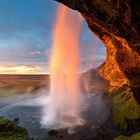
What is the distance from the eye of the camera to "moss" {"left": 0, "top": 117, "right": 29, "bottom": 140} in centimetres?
3347

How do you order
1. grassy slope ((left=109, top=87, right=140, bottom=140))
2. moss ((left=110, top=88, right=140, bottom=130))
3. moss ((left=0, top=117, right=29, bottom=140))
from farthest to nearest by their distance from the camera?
moss ((left=110, top=88, right=140, bottom=130)) < grassy slope ((left=109, top=87, right=140, bottom=140)) < moss ((left=0, top=117, right=29, bottom=140))

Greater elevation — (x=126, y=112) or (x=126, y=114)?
(x=126, y=112)

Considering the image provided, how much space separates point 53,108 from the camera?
52.8 m

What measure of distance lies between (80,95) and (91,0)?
176ft

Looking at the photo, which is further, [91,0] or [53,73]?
[53,73]

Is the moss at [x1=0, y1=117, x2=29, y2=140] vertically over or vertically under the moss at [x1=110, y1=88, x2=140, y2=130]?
under

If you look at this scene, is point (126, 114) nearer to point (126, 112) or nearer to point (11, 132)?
point (126, 112)

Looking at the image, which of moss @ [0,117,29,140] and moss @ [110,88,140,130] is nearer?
moss @ [0,117,29,140]

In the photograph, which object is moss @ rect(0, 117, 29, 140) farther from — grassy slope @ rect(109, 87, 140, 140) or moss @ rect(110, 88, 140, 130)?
moss @ rect(110, 88, 140, 130)

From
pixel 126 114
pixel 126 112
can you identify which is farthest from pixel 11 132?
pixel 126 112

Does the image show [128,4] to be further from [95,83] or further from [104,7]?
[95,83]

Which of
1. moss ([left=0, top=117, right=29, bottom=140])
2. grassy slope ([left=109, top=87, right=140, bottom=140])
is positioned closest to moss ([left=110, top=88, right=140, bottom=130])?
grassy slope ([left=109, top=87, right=140, bottom=140])

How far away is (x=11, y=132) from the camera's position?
1414 inches

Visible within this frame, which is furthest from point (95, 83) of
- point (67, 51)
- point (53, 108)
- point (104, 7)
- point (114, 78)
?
point (104, 7)
